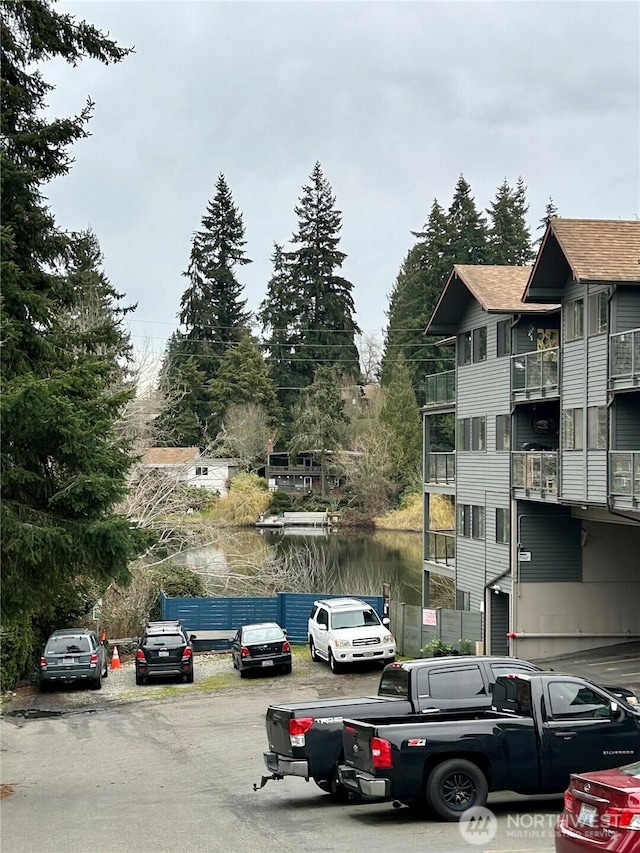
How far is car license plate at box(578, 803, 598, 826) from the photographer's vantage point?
912cm

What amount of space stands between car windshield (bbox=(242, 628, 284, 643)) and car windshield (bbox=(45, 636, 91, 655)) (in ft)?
14.9

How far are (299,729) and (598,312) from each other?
18679 mm

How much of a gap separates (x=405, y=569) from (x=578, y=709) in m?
48.4

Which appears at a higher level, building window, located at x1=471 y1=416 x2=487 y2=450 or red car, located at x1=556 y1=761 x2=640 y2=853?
Result: building window, located at x1=471 y1=416 x2=487 y2=450

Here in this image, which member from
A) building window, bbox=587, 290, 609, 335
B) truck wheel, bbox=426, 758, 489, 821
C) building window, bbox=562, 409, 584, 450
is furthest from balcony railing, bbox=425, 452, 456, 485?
truck wheel, bbox=426, 758, 489, 821

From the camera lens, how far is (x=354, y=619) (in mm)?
31828

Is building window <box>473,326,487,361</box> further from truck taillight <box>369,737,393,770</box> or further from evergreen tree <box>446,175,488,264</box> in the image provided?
evergreen tree <box>446,175,488,264</box>

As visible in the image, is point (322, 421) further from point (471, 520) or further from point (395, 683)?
point (395, 683)

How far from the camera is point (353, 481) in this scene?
3570 inches

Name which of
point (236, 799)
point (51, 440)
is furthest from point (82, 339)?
point (236, 799)

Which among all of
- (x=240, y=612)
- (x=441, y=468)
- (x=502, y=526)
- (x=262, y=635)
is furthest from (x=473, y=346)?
(x=262, y=635)

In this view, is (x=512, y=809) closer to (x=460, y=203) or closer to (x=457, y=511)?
(x=457, y=511)

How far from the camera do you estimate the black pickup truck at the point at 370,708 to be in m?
14.4

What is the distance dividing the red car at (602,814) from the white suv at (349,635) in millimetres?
21287
